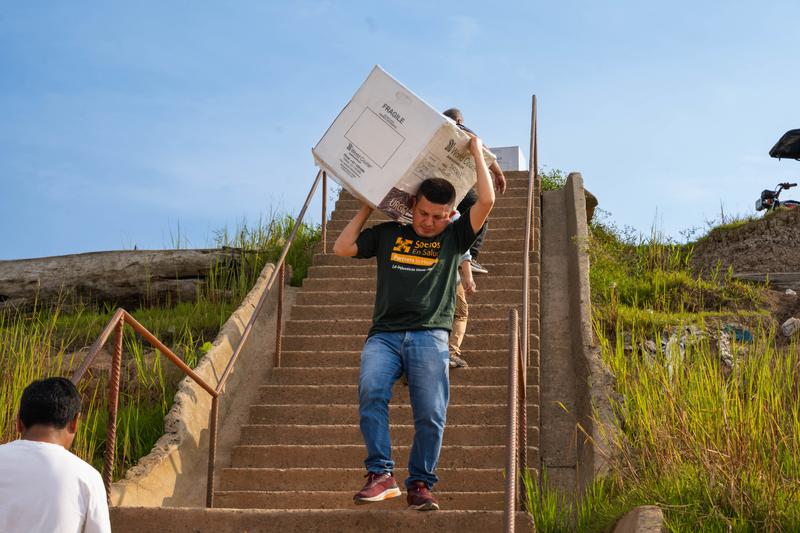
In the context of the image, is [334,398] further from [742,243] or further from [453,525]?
[742,243]

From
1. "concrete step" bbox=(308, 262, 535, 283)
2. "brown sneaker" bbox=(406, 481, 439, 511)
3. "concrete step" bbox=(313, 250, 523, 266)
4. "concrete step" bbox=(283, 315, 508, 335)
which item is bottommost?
"brown sneaker" bbox=(406, 481, 439, 511)

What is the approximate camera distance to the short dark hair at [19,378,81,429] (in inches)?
141

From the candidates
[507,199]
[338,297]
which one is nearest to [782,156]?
[507,199]

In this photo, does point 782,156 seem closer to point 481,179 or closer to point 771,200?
point 771,200

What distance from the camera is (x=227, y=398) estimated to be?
7.79 m

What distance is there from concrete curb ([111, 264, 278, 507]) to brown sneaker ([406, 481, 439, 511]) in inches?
75.4

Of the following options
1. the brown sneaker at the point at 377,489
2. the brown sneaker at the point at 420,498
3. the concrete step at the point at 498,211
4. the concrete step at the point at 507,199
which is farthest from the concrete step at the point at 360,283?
the brown sneaker at the point at 377,489

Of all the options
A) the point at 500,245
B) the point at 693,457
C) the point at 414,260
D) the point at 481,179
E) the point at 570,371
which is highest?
the point at 500,245

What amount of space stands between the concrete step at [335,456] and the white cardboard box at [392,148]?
7.14 feet

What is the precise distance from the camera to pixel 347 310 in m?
9.01

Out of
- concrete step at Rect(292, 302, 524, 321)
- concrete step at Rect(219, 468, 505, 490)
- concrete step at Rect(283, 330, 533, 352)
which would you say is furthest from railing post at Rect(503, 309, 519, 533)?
concrete step at Rect(292, 302, 524, 321)

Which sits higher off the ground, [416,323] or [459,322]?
[459,322]

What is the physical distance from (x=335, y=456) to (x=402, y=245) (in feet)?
7.43

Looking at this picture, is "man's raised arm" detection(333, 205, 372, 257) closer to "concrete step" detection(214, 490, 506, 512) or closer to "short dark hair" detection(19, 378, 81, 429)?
"concrete step" detection(214, 490, 506, 512)
